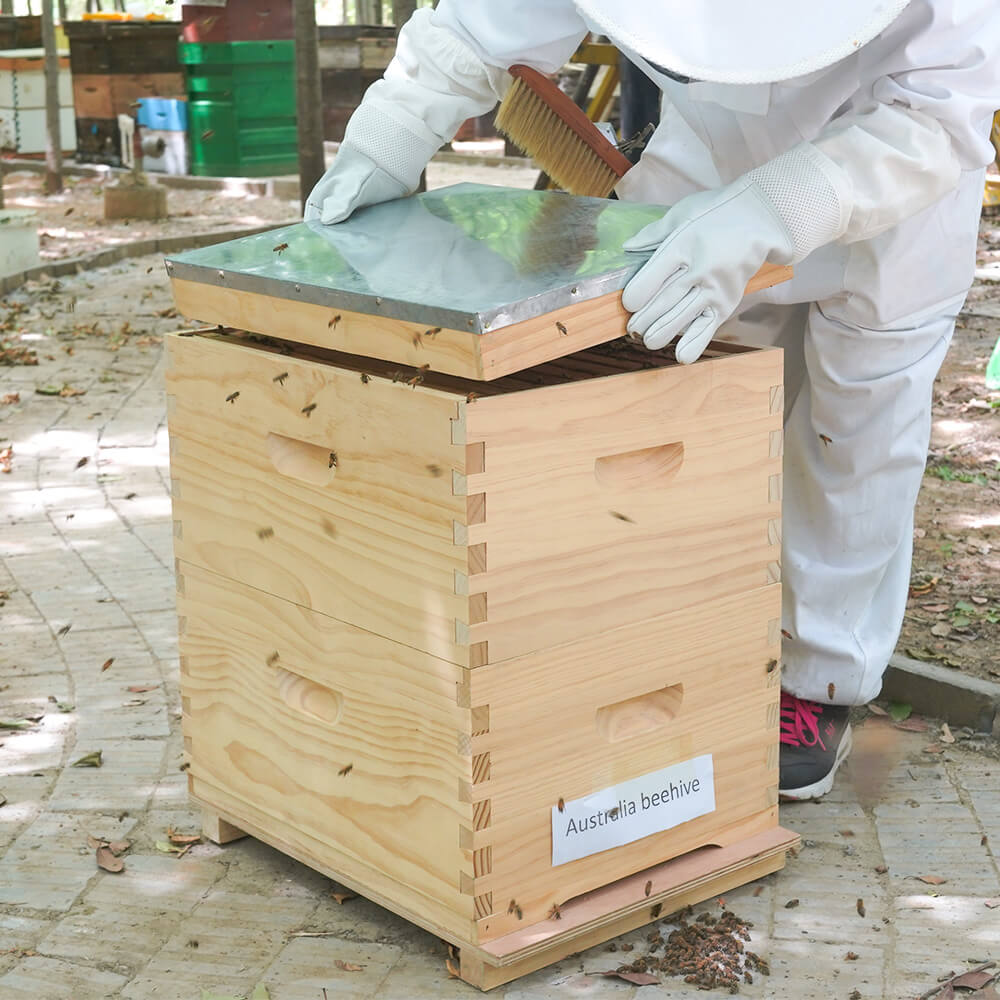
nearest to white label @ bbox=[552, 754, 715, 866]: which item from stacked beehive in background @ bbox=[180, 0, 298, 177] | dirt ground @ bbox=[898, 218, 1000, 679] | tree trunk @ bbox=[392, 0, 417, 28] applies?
dirt ground @ bbox=[898, 218, 1000, 679]

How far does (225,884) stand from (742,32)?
1.68 meters

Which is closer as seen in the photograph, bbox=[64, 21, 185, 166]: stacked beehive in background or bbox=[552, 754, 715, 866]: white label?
bbox=[552, 754, 715, 866]: white label

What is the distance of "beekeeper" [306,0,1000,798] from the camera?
216 cm

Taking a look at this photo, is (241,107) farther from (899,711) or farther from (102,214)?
(899,711)

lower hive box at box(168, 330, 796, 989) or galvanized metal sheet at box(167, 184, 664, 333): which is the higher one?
galvanized metal sheet at box(167, 184, 664, 333)

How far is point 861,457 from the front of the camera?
9.09 feet

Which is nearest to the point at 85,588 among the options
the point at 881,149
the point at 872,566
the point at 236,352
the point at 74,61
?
the point at 236,352

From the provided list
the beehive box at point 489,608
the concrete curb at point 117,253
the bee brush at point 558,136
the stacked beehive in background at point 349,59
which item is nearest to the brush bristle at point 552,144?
the bee brush at point 558,136

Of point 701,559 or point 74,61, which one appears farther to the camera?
point 74,61

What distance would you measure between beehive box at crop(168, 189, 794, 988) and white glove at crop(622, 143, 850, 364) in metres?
0.08

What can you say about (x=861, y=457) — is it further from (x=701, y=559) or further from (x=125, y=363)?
(x=125, y=363)

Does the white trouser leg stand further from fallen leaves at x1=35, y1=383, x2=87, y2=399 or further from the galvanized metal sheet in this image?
fallen leaves at x1=35, y1=383, x2=87, y2=399

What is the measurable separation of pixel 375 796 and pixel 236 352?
76 centimetres

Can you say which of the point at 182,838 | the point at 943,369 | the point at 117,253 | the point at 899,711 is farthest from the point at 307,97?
the point at 182,838
